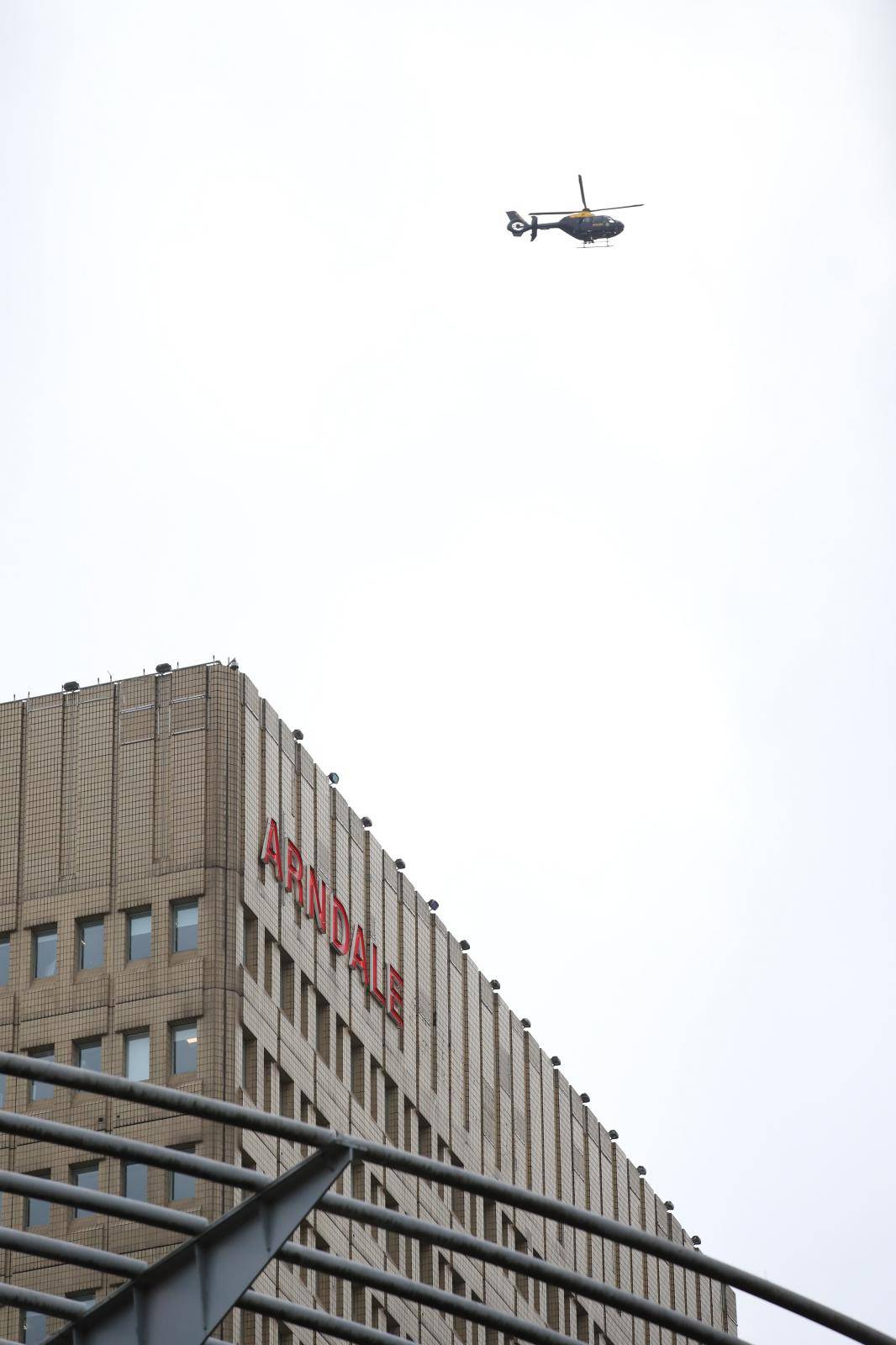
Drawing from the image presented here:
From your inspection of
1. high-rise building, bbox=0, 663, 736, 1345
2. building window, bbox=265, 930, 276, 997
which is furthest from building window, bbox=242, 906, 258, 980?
building window, bbox=265, 930, 276, 997

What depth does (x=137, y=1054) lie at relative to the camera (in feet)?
232

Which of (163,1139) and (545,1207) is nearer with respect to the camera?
(545,1207)

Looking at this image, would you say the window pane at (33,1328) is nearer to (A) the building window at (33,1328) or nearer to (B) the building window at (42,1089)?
(A) the building window at (33,1328)

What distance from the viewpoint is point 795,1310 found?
31.2 meters

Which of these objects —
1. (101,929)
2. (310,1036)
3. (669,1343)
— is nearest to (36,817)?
(101,929)

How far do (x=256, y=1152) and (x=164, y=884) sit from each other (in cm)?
747

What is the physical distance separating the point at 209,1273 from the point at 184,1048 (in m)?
43.7

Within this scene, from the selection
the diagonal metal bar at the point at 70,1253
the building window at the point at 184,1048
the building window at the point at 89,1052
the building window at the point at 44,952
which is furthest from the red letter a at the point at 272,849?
the diagonal metal bar at the point at 70,1253

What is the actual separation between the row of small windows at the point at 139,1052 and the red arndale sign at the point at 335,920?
225 inches

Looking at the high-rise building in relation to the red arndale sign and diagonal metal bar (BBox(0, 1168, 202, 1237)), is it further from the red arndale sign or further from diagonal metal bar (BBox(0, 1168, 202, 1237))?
diagonal metal bar (BBox(0, 1168, 202, 1237))

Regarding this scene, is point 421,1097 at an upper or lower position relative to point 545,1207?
upper

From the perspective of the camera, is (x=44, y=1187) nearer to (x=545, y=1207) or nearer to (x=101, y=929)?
(x=545, y=1207)

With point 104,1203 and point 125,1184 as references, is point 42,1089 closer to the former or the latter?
point 125,1184

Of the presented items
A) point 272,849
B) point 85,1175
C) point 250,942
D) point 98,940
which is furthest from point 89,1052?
point 272,849
